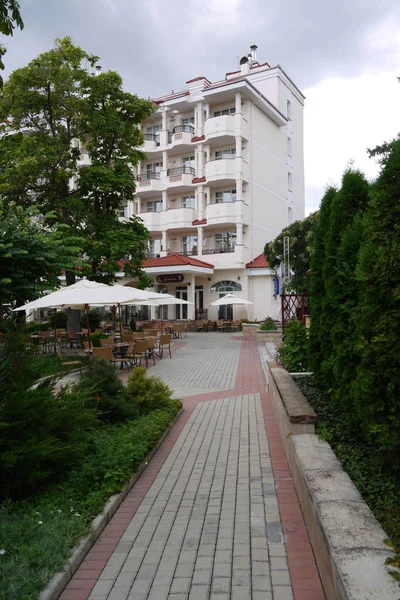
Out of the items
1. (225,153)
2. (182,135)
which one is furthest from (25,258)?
(182,135)

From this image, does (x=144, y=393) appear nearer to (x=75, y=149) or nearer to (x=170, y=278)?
(x=75, y=149)

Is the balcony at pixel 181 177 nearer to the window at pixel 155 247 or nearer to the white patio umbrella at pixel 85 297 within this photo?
the window at pixel 155 247

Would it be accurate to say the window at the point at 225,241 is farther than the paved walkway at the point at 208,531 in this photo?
Yes

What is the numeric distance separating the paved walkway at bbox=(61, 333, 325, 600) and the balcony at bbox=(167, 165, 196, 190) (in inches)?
1142

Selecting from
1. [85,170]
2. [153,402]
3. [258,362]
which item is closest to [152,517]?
[153,402]

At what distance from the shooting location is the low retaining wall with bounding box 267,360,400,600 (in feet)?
6.91

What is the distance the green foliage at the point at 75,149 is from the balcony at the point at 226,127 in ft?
41.7

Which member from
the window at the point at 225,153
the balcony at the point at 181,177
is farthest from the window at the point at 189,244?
the window at the point at 225,153

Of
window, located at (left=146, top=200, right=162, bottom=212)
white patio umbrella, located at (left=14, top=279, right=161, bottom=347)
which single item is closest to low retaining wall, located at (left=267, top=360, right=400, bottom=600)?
white patio umbrella, located at (left=14, top=279, right=161, bottom=347)

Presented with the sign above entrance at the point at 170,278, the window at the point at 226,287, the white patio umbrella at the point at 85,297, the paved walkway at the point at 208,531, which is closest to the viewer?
the paved walkway at the point at 208,531

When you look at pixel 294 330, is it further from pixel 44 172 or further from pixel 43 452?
pixel 44 172

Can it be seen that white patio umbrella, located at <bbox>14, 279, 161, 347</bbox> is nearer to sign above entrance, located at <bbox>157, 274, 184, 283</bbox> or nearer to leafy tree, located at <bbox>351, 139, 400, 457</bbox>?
leafy tree, located at <bbox>351, 139, 400, 457</bbox>

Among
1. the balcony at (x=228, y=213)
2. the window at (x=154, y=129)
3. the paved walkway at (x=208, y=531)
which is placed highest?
the window at (x=154, y=129)

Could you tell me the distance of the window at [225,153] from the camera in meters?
33.1
